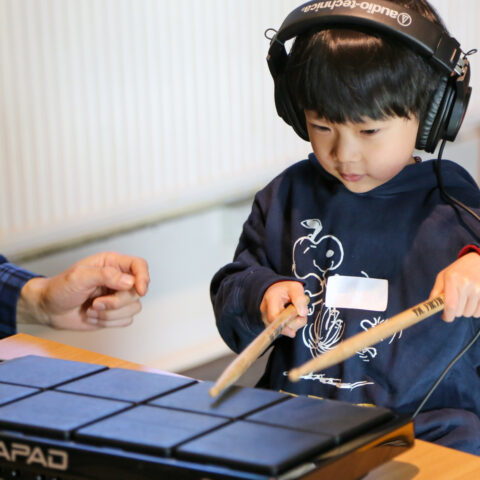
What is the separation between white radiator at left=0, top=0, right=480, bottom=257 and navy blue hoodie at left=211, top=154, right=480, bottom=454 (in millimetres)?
1083

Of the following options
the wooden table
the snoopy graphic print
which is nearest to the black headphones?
the snoopy graphic print

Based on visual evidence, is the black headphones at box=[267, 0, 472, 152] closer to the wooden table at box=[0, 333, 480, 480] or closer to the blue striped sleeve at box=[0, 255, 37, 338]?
the wooden table at box=[0, 333, 480, 480]

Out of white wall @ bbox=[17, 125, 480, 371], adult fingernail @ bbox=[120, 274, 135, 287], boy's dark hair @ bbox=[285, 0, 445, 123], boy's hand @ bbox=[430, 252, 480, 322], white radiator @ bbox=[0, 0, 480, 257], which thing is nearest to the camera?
boy's hand @ bbox=[430, 252, 480, 322]

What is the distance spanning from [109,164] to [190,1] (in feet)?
1.59

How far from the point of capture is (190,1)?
238cm

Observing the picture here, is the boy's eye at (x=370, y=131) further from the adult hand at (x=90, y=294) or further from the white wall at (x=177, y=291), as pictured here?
the white wall at (x=177, y=291)

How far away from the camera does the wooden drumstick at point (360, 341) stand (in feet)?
2.56

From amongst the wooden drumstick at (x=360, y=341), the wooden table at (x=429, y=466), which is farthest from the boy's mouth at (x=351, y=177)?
the wooden table at (x=429, y=466)

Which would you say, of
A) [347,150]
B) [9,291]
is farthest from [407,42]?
[9,291]

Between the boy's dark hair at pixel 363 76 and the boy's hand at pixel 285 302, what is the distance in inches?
8.2

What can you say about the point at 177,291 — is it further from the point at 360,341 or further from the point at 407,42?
the point at 360,341

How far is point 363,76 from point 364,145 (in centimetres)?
8

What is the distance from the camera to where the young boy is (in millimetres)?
1048

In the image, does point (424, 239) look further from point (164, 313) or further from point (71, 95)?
point (164, 313)
